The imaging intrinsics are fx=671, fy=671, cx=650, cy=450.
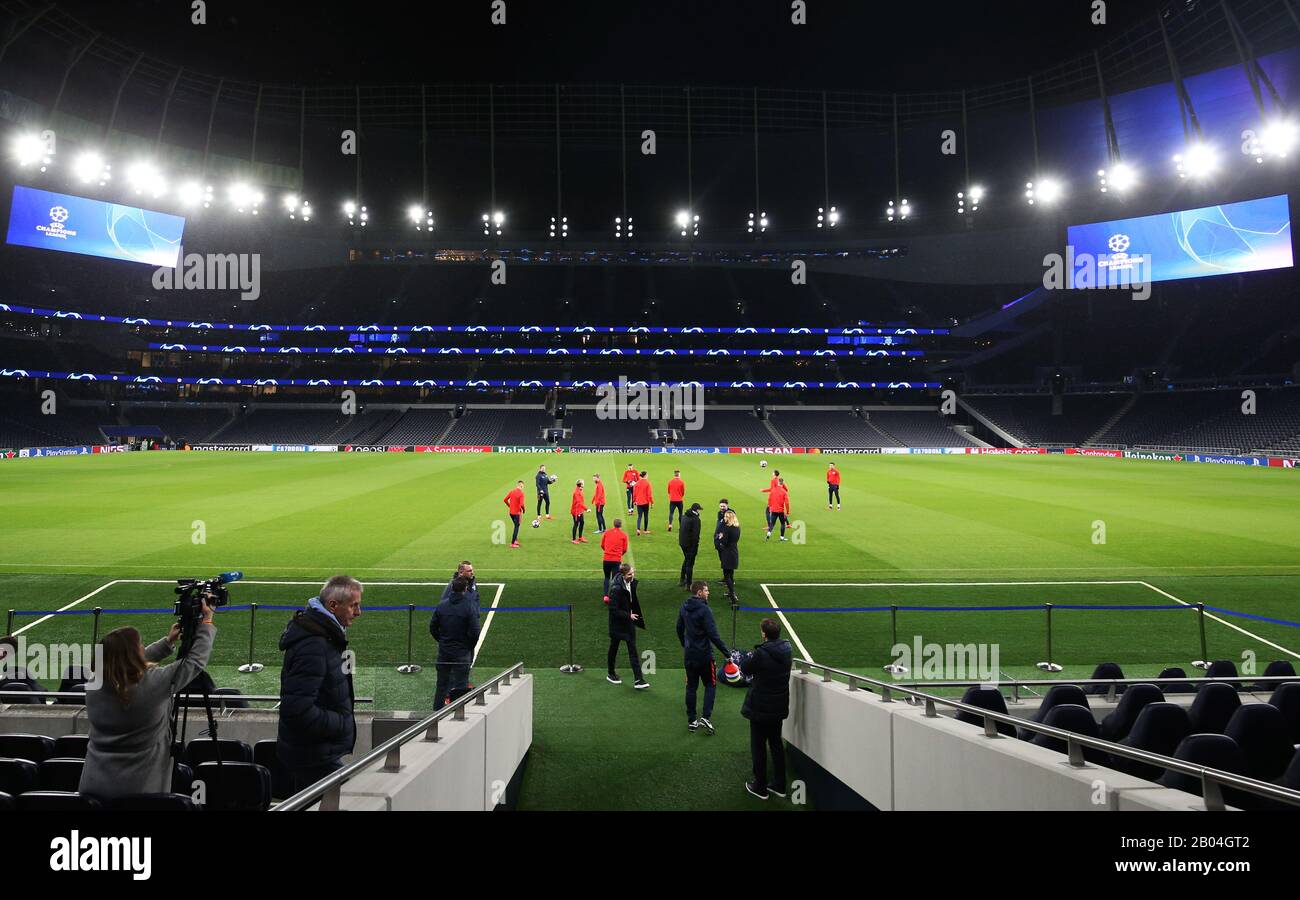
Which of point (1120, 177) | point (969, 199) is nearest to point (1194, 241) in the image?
point (1120, 177)

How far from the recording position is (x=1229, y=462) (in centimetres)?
4750

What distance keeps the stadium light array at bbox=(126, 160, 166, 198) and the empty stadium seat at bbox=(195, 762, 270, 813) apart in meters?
78.7

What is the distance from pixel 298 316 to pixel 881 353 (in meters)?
73.1

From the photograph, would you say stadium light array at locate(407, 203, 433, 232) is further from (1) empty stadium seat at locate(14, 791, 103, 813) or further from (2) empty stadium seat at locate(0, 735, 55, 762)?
(1) empty stadium seat at locate(14, 791, 103, 813)

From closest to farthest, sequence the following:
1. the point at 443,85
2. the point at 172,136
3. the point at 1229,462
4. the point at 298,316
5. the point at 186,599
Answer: the point at 186,599
the point at 1229,462
the point at 172,136
the point at 443,85
the point at 298,316

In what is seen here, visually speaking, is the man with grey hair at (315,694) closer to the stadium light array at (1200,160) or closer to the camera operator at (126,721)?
the camera operator at (126,721)

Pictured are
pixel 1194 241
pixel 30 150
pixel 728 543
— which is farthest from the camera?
pixel 1194 241

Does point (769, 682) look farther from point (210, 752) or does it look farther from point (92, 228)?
point (92, 228)

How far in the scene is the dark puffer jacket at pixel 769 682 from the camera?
6.39 metres

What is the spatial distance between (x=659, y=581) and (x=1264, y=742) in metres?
11.1

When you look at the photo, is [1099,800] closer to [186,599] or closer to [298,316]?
[186,599]

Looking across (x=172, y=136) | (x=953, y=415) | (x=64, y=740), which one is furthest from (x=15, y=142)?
(x=953, y=415)

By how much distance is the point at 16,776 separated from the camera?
3865 mm

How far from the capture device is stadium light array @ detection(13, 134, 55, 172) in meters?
54.1
